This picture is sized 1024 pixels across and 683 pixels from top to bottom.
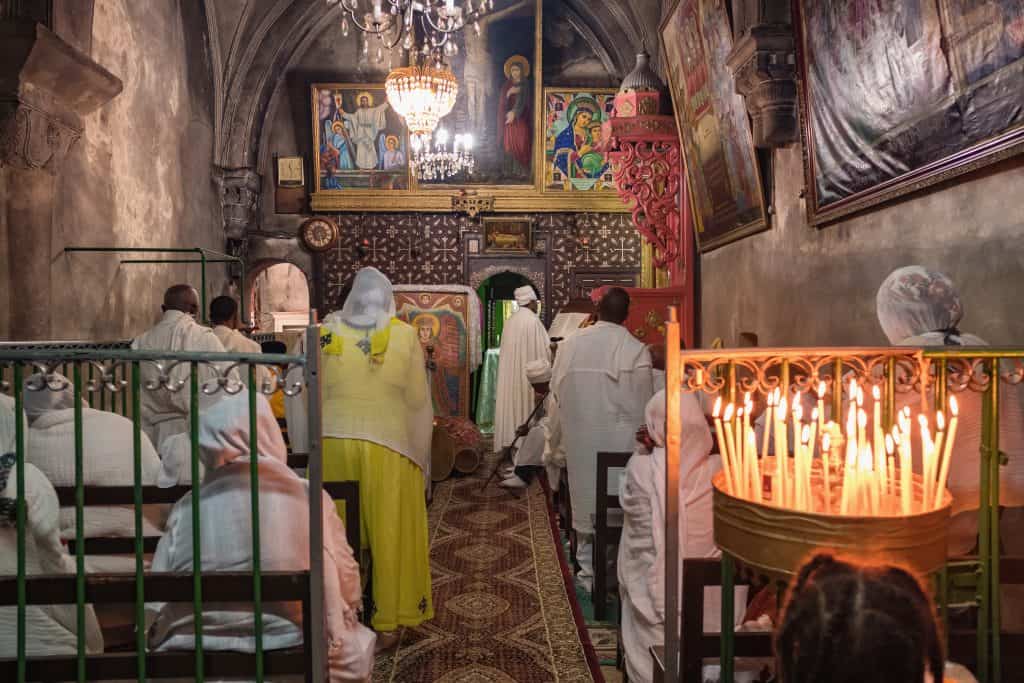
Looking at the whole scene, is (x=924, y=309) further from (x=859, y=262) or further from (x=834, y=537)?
(x=859, y=262)

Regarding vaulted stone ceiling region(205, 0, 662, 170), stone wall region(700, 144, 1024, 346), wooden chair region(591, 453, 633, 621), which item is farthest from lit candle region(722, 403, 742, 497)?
vaulted stone ceiling region(205, 0, 662, 170)

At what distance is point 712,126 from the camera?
214 inches

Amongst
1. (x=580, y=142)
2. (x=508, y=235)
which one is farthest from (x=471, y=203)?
(x=580, y=142)

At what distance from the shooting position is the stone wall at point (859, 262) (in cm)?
267

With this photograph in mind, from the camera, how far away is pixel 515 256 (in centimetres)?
1179

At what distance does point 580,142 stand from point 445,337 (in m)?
4.02

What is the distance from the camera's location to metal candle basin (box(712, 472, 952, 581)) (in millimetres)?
1483

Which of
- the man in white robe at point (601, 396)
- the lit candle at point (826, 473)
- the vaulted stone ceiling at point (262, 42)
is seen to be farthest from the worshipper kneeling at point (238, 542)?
the vaulted stone ceiling at point (262, 42)

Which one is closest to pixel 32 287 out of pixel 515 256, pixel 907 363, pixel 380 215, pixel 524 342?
pixel 524 342

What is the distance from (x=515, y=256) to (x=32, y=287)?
7251 millimetres

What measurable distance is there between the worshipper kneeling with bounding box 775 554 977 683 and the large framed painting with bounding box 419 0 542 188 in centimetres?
1088

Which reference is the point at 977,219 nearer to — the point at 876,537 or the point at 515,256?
the point at 876,537

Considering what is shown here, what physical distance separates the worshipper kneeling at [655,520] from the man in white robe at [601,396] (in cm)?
143

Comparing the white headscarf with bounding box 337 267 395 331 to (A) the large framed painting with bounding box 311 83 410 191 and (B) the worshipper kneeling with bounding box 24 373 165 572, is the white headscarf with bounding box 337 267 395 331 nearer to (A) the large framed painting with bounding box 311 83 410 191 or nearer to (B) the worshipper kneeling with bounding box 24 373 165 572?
(B) the worshipper kneeling with bounding box 24 373 165 572
